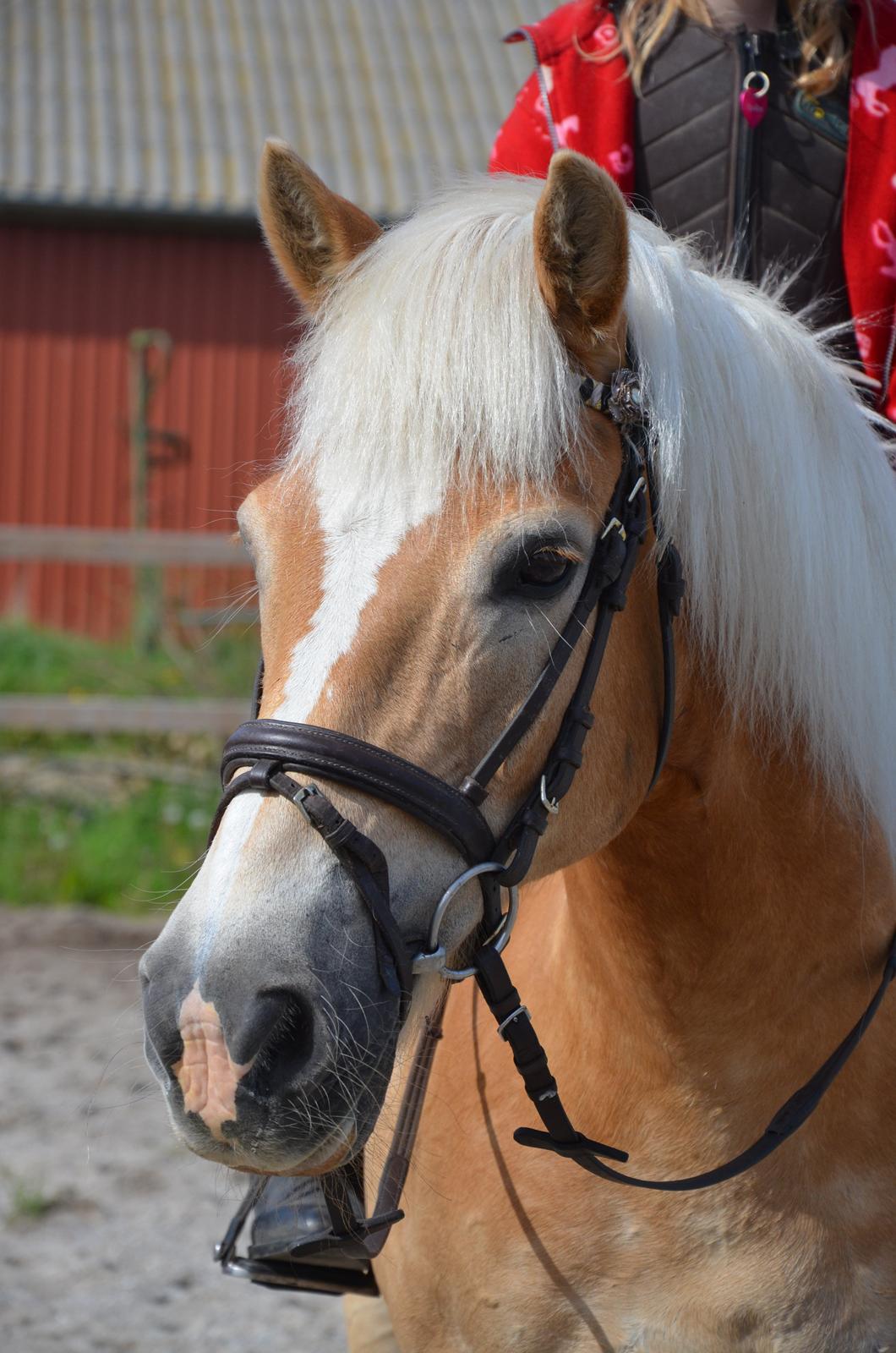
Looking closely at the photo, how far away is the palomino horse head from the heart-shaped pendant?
716mm

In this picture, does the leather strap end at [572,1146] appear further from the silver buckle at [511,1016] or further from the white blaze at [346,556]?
the white blaze at [346,556]

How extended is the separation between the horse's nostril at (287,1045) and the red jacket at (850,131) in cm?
140

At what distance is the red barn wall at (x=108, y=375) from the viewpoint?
11.2m

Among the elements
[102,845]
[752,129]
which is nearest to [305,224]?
[752,129]

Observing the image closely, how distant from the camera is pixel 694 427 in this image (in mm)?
1601

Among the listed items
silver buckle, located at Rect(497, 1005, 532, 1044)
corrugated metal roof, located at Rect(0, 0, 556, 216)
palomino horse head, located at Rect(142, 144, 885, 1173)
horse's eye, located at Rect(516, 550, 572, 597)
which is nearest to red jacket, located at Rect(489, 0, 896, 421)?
palomino horse head, located at Rect(142, 144, 885, 1173)

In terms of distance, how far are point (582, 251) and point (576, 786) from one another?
0.61 m

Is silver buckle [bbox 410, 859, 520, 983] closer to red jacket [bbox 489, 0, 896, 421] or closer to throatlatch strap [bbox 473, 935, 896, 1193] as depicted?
throatlatch strap [bbox 473, 935, 896, 1193]

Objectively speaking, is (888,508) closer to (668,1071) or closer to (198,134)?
(668,1071)

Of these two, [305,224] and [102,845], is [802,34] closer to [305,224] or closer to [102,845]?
[305,224]

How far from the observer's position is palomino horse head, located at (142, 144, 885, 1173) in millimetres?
1299

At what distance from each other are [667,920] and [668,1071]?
0.67ft

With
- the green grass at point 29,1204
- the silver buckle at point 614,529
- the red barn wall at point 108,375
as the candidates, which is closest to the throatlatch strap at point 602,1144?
the silver buckle at point 614,529

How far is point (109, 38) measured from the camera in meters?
13.4
